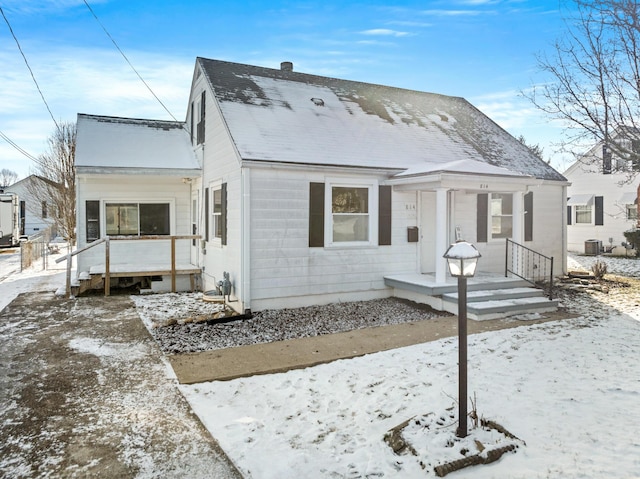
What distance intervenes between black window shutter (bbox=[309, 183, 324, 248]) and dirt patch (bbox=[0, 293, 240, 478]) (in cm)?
345

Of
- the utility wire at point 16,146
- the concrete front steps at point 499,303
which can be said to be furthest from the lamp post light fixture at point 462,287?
the utility wire at point 16,146

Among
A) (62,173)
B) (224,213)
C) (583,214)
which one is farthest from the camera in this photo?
(583,214)

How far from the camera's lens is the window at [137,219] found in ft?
39.3

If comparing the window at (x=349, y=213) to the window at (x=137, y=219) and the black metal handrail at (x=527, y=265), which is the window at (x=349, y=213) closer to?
the black metal handrail at (x=527, y=265)

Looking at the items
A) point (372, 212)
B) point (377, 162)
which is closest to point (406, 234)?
point (372, 212)

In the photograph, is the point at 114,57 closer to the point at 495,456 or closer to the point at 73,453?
the point at 73,453

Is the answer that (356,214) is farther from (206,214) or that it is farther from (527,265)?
(527,265)

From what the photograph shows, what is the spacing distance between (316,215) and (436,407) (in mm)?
5155

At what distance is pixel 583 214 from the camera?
21844mm

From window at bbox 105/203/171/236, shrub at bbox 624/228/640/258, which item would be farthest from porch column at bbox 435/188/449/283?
shrub at bbox 624/228/640/258

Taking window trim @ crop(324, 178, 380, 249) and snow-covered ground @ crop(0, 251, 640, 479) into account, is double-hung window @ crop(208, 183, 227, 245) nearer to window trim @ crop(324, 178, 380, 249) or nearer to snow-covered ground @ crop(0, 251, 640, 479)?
window trim @ crop(324, 178, 380, 249)

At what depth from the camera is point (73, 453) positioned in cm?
347

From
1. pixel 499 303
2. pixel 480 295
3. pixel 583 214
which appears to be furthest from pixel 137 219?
pixel 583 214

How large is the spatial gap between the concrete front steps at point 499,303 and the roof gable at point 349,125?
2.68 m
